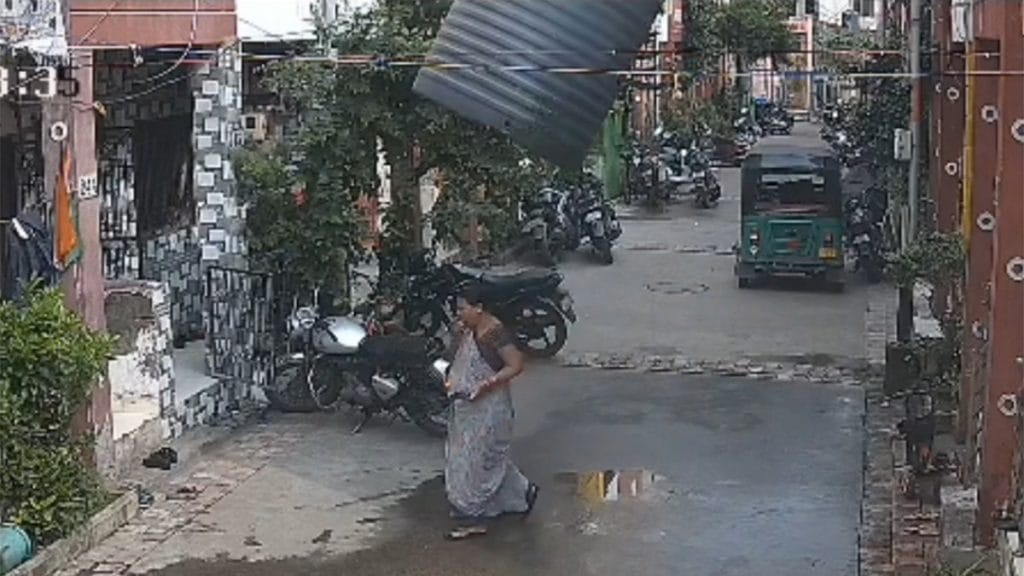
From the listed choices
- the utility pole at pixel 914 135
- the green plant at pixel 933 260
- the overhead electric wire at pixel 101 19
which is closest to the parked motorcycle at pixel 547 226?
the utility pole at pixel 914 135

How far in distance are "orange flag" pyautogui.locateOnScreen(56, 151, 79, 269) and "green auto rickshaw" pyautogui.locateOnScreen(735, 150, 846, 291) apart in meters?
11.7

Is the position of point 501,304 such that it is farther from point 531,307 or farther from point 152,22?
point 152,22

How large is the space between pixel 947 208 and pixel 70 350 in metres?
8.17

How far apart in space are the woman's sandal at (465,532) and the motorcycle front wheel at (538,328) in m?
5.66

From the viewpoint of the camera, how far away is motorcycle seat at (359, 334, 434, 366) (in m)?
12.0

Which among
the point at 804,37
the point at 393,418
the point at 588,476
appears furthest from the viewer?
the point at 804,37

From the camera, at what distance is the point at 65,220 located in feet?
32.0

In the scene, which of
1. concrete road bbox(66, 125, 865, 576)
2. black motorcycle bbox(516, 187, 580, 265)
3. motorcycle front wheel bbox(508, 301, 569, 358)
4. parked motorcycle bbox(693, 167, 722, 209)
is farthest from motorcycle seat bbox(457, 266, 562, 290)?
parked motorcycle bbox(693, 167, 722, 209)

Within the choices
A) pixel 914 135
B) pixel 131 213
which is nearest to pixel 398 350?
pixel 131 213

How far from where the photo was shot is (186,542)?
9.61 m

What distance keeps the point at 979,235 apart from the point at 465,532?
12.0ft

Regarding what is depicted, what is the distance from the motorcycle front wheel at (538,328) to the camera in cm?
1541

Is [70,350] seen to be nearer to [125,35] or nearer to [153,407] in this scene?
[153,407]

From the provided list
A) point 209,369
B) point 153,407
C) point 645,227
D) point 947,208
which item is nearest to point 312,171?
point 209,369
